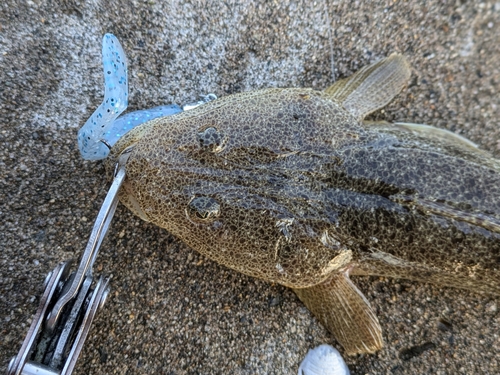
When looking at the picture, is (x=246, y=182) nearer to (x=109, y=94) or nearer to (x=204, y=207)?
(x=204, y=207)

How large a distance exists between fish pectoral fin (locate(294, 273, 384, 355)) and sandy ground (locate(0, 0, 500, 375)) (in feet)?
0.52

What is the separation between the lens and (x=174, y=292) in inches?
106

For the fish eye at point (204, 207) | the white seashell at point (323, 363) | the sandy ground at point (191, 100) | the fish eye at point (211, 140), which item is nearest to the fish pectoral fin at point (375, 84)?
the sandy ground at point (191, 100)

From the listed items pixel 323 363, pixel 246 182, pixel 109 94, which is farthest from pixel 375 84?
pixel 323 363

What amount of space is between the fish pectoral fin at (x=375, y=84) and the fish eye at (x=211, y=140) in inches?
41.2

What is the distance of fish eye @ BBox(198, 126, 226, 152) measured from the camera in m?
2.25

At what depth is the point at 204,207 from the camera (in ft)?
7.23

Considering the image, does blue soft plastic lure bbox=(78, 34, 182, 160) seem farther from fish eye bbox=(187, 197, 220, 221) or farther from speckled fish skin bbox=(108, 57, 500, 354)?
fish eye bbox=(187, 197, 220, 221)

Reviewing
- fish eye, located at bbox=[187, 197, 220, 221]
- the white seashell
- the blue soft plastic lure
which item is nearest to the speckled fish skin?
fish eye, located at bbox=[187, 197, 220, 221]

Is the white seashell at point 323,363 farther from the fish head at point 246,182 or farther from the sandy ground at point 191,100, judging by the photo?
the fish head at point 246,182

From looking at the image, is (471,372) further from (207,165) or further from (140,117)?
(140,117)

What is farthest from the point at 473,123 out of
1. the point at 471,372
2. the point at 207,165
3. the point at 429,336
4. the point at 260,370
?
the point at 260,370

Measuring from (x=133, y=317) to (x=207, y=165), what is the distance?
1.28 m

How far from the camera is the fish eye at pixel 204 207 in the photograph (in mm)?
2207
